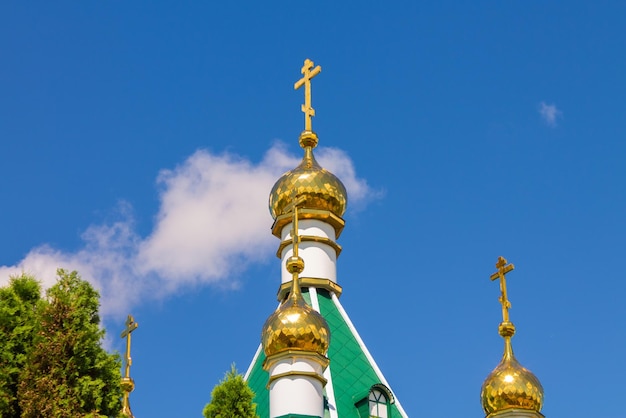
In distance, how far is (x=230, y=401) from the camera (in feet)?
36.1

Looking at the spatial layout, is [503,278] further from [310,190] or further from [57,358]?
[57,358]

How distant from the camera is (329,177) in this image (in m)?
17.7

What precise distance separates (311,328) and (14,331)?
386 centimetres

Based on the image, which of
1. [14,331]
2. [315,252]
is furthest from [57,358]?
[315,252]

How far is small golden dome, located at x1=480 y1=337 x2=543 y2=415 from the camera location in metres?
14.8

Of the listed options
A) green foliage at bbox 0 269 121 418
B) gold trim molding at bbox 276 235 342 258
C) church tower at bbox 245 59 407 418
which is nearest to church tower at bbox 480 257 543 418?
church tower at bbox 245 59 407 418

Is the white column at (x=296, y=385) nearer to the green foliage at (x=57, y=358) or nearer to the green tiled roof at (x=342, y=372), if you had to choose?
the green tiled roof at (x=342, y=372)

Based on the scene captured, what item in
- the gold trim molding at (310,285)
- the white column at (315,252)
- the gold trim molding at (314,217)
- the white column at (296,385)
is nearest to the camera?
the white column at (296,385)

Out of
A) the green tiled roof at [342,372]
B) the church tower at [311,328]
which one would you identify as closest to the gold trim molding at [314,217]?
the church tower at [311,328]

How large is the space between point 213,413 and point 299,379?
7.28 feet

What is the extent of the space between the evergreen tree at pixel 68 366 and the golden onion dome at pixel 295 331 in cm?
303

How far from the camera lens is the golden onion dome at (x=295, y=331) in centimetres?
1338

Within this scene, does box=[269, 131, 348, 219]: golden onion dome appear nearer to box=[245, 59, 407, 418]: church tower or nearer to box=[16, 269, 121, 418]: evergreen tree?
box=[245, 59, 407, 418]: church tower

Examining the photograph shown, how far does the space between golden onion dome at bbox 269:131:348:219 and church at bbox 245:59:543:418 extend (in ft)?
0.05
